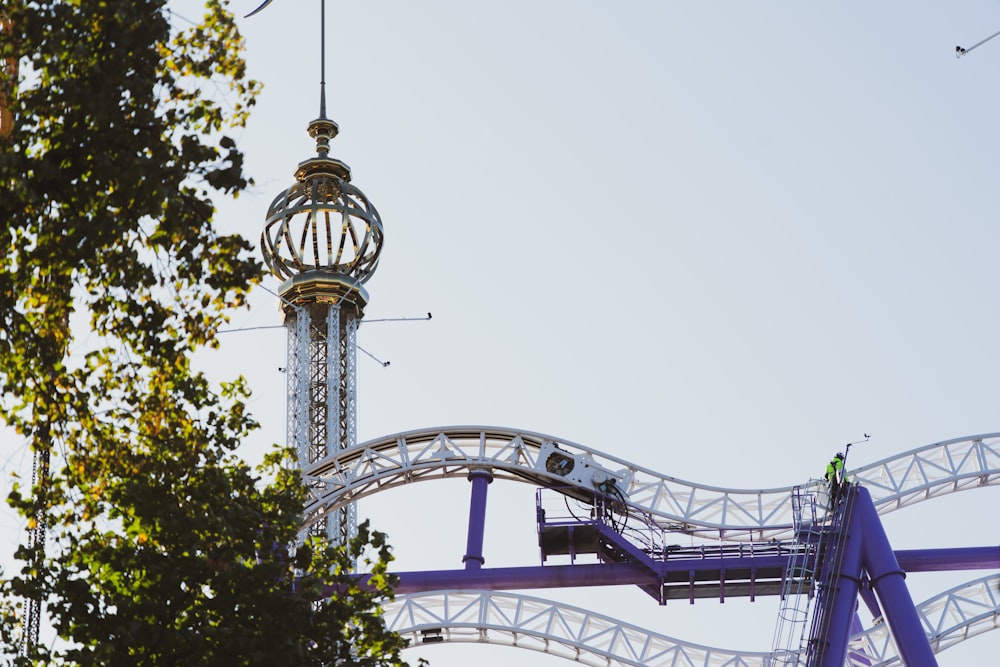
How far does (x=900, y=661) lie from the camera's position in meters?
29.6

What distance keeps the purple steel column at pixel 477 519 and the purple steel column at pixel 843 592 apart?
6.59m

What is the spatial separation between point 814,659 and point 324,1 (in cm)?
3994

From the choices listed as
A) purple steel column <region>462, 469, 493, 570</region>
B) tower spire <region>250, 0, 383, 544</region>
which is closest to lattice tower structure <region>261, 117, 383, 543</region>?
tower spire <region>250, 0, 383, 544</region>

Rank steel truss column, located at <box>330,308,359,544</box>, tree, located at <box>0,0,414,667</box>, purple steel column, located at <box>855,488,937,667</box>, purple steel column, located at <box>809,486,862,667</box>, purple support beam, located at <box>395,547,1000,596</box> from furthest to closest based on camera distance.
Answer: steel truss column, located at <box>330,308,359,544</box> < purple support beam, located at <box>395,547,1000,596</box> < purple steel column, located at <box>855,488,937,667</box> < purple steel column, located at <box>809,486,862,667</box> < tree, located at <box>0,0,414,667</box>

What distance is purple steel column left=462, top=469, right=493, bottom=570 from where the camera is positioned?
1233 inches

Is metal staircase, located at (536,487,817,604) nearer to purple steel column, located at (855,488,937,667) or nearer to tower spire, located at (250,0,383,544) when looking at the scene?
purple steel column, located at (855,488,937,667)

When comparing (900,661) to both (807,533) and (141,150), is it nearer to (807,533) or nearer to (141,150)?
(807,533)

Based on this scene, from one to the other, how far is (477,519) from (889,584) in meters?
7.85

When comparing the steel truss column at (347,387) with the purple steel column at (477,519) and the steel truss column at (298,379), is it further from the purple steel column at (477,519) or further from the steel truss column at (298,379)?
the purple steel column at (477,519)

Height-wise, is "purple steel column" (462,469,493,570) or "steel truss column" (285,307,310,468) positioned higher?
"steel truss column" (285,307,310,468)

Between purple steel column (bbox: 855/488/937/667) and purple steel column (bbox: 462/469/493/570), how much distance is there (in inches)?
279

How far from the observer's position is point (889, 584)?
93.3 ft

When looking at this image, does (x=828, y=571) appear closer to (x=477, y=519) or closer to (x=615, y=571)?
(x=615, y=571)

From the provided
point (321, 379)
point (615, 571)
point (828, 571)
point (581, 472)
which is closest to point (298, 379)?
point (321, 379)
